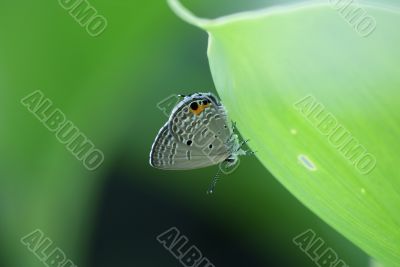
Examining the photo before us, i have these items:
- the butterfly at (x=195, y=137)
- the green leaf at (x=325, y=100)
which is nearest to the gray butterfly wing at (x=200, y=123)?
the butterfly at (x=195, y=137)

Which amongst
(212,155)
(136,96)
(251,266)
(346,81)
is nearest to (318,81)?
(346,81)

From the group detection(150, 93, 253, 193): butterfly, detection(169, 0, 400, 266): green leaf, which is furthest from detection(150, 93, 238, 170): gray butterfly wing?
detection(169, 0, 400, 266): green leaf

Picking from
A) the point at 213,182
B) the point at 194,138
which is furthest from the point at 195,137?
the point at 213,182

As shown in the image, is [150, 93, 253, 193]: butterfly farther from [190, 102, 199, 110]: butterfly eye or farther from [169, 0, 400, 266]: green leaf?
[169, 0, 400, 266]: green leaf

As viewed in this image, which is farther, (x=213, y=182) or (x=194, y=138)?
(x=213, y=182)

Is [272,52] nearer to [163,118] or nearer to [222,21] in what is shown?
[222,21]

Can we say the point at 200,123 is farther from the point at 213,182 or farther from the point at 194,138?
the point at 213,182
